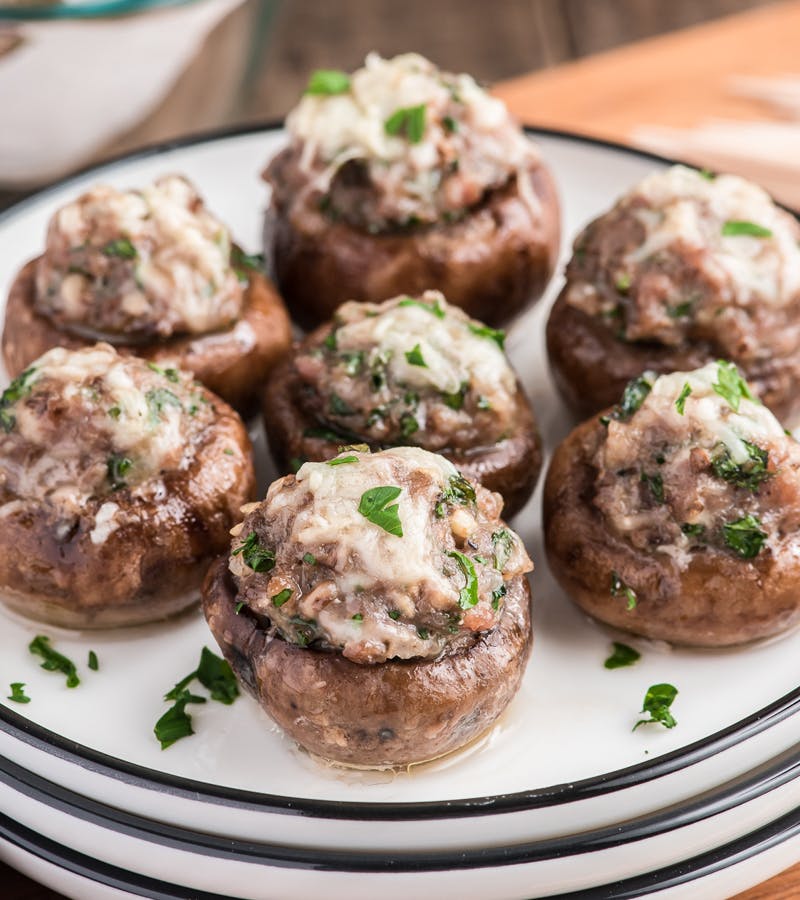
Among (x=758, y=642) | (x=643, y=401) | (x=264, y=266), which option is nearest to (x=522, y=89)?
(x=264, y=266)

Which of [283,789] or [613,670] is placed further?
[613,670]

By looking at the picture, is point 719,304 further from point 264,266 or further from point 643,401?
point 264,266

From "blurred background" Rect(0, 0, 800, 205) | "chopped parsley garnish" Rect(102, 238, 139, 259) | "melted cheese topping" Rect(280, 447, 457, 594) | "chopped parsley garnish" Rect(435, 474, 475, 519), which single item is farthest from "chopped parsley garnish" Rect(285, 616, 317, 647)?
"blurred background" Rect(0, 0, 800, 205)

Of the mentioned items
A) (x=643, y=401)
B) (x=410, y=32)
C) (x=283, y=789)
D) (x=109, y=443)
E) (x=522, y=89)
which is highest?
(x=109, y=443)

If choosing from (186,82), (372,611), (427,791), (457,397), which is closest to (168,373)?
(457,397)

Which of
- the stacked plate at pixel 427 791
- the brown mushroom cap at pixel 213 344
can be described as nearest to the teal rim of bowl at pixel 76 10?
the brown mushroom cap at pixel 213 344

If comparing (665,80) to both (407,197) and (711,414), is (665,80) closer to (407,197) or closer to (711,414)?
(407,197)

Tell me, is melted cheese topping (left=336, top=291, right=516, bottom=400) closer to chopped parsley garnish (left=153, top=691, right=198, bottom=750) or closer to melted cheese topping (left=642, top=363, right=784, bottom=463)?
melted cheese topping (left=642, top=363, right=784, bottom=463)
